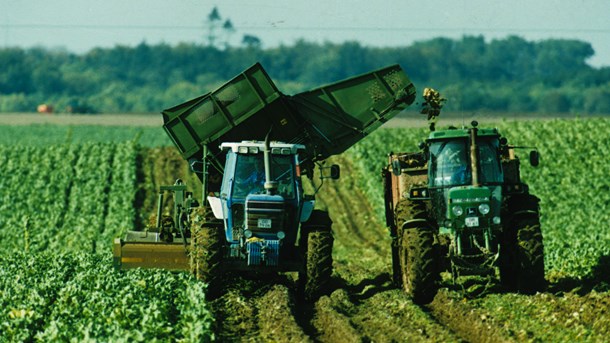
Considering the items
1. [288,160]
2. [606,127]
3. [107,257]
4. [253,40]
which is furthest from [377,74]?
[253,40]

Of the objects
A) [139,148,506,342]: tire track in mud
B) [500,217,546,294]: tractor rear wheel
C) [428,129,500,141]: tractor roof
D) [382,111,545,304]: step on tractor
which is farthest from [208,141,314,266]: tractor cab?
[500,217,546,294]: tractor rear wheel

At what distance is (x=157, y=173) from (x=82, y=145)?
6.04 m

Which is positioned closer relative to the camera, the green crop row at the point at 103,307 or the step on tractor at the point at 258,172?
the green crop row at the point at 103,307

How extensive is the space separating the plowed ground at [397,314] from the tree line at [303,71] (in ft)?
86.2

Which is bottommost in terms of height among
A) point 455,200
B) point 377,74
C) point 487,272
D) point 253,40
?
point 487,272

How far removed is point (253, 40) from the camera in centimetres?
6888

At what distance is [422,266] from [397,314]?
43.7 inches

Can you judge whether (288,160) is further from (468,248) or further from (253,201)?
(468,248)

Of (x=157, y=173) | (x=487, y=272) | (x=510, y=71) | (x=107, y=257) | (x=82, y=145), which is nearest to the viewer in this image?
(x=487, y=272)

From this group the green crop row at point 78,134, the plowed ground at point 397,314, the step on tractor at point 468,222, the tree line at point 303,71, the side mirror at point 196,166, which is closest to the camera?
the plowed ground at point 397,314

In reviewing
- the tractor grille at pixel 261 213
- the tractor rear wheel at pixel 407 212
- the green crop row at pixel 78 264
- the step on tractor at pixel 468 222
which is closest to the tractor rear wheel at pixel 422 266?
the step on tractor at pixel 468 222

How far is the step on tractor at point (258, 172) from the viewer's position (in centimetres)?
1816

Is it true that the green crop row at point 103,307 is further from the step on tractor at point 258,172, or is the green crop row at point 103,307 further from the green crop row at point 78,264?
the step on tractor at point 258,172

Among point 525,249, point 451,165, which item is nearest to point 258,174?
point 451,165
